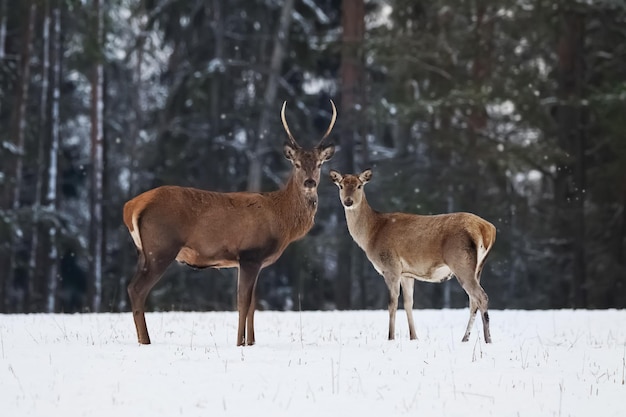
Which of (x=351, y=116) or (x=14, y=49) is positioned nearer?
(x=351, y=116)

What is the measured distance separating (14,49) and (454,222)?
24174 mm

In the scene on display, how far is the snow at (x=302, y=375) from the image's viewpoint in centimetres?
738

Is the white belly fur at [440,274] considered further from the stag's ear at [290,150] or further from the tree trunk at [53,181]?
the tree trunk at [53,181]

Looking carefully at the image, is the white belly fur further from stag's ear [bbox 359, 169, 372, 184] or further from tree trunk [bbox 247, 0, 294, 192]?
tree trunk [bbox 247, 0, 294, 192]

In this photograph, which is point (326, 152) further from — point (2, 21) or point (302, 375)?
point (2, 21)

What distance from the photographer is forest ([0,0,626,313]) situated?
Result: 2514 centimetres

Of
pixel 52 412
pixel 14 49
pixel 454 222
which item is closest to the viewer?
pixel 52 412

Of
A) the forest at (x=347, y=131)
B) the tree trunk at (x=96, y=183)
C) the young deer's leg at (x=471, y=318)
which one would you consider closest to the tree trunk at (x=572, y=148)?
the forest at (x=347, y=131)

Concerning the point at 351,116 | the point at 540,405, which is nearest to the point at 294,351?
the point at 540,405

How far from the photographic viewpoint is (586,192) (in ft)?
83.3

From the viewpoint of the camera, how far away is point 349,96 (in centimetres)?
2603

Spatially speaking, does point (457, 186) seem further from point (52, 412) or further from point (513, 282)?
point (52, 412)

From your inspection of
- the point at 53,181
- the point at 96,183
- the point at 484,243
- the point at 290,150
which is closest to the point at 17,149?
the point at 53,181

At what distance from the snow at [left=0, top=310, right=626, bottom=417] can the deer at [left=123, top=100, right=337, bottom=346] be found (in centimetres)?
58
